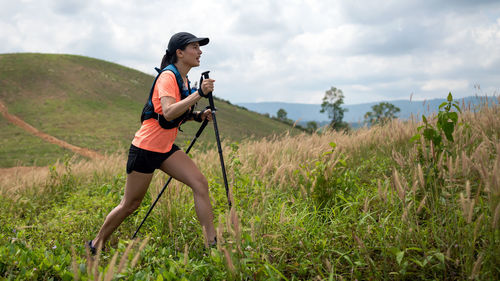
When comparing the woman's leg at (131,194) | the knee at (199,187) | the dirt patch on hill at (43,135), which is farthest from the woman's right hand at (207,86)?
the dirt patch on hill at (43,135)

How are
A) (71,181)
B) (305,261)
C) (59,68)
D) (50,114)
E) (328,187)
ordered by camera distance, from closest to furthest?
(305,261)
(328,187)
(71,181)
(50,114)
(59,68)

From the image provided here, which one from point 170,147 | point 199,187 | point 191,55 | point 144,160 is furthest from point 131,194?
point 191,55

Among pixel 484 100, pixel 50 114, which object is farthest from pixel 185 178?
pixel 50 114

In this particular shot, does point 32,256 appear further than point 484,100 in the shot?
No

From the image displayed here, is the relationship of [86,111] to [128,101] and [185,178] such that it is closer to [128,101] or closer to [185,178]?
[128,101]

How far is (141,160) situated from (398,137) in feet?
18.7

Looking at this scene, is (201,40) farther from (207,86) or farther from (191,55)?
(207,86)

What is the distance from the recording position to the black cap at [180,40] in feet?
12.8

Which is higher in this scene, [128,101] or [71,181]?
[128,101]

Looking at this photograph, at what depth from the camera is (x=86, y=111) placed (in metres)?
39.2

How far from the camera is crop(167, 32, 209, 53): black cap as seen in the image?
12.8 ft

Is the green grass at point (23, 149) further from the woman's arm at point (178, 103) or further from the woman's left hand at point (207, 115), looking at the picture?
the woman's arm at point (178, 103)

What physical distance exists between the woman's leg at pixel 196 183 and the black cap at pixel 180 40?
1.21m

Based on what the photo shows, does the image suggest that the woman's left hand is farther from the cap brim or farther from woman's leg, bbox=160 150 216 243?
the cap brim
